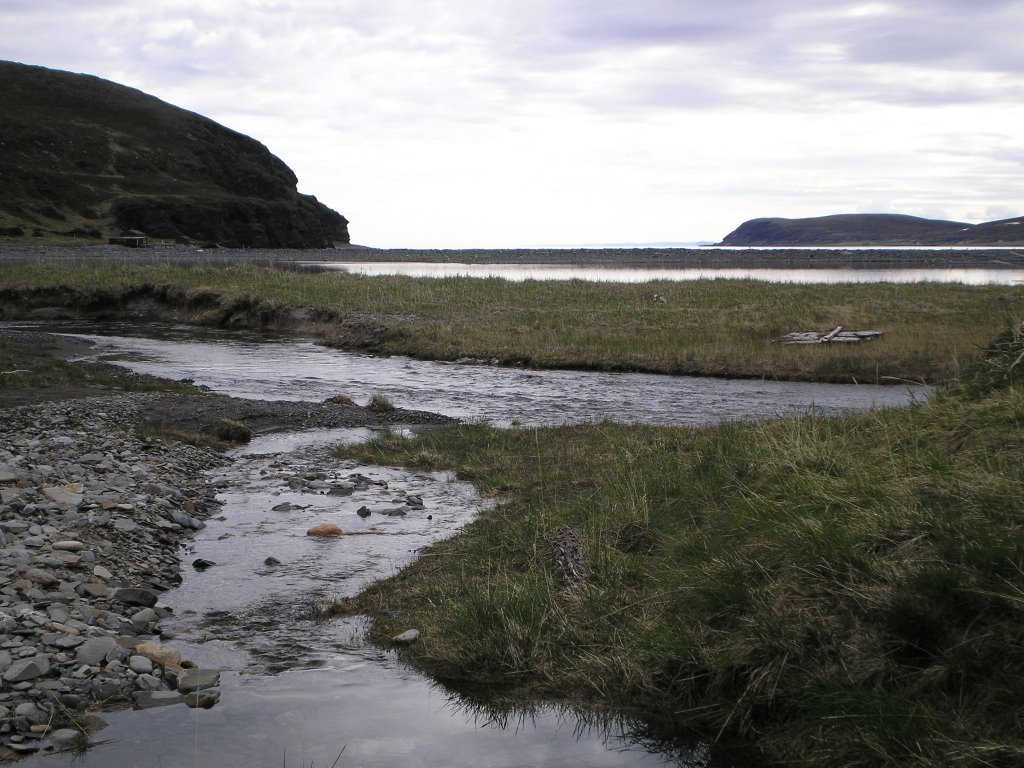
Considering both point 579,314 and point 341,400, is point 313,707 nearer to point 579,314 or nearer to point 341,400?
point 341,400

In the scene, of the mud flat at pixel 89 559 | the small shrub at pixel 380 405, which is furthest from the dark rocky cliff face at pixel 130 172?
the mud flat at pixel 89 559

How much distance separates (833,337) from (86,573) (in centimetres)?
2595

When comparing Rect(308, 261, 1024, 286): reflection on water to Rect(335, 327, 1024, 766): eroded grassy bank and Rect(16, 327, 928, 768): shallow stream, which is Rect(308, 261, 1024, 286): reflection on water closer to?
Rect(16, 327, 928, 768): shallow stream

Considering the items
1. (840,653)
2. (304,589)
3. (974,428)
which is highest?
(974,428)

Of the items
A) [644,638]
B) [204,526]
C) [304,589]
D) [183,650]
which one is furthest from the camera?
[204,526]

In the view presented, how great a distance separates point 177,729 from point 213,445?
32.6ft

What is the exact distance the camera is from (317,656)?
24.1ft

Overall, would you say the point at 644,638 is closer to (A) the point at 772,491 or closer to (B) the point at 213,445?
(A) the point at 772,491

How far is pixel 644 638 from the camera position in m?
6.67

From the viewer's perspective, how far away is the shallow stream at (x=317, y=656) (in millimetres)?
5898

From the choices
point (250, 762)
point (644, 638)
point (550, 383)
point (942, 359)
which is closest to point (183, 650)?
point (250, 762)

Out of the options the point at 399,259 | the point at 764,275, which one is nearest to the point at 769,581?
the point at 764,275

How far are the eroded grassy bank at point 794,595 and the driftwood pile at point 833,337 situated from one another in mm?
19153

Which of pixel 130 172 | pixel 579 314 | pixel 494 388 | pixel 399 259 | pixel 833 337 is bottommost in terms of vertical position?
pixel 494 388
